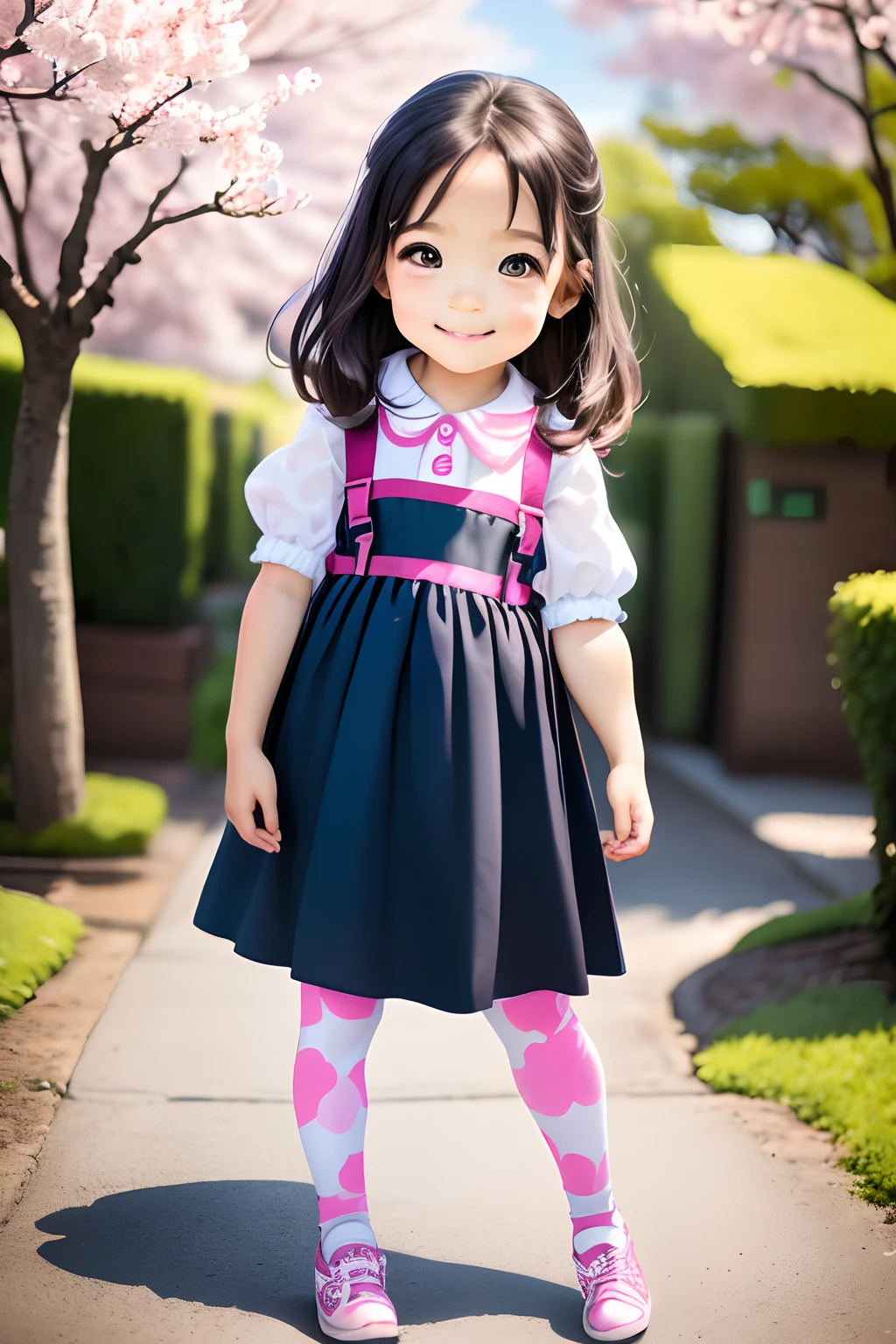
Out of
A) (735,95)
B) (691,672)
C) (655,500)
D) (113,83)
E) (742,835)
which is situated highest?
(735,95)

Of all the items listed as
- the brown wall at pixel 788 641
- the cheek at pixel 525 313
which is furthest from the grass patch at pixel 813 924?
the brown wall at pixel 788 641

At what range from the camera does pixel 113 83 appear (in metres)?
3.00

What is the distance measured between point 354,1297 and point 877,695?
207 centimetres

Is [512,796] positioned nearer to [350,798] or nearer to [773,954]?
[350,798]

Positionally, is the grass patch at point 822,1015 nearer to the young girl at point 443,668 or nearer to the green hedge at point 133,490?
the young girl at point 443,668

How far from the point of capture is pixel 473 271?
213 cm

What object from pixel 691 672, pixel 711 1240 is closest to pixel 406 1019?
pixel 711 1240

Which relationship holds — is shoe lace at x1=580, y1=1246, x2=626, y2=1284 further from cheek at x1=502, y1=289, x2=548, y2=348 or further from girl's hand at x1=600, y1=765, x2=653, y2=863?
cheek at x1=502, y1=289, x2=548, y2=348

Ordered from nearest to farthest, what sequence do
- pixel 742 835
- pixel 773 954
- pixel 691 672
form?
1. pixel 773 954
2. pixel 742 835
3. pixel 691 672

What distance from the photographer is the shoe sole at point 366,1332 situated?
210 cm

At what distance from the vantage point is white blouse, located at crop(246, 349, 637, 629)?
2232 mm

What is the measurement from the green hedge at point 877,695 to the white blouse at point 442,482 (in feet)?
4.51

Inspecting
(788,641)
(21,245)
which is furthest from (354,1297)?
(788,641)

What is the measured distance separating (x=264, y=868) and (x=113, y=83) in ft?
6.20
